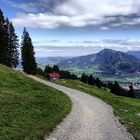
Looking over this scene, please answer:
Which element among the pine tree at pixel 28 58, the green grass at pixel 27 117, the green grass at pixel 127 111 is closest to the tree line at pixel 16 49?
the pine tree at pixel 28 58

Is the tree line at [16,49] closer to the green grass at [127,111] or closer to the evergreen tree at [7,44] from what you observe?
the evergreen tree at [7,44]

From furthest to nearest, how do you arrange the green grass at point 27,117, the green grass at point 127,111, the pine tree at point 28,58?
the pine tree at point 28,58
the green grass at point 127,111
the green grass at point 27,117

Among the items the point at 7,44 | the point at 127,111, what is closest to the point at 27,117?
the point at 127,111

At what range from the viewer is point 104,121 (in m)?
32.9

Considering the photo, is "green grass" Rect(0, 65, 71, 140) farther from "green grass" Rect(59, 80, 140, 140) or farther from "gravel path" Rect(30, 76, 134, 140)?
"green grass" Rect(59, 80, 140, 140)

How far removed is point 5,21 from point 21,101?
89.8 meters

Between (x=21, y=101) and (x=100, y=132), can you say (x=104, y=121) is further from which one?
(x=21, y=101)

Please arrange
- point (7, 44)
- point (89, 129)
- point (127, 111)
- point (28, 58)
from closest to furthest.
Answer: point (89, 129), point (127, 111), point (7, 44), point (28, 58)

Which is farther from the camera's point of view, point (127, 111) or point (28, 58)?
point (28, 58)

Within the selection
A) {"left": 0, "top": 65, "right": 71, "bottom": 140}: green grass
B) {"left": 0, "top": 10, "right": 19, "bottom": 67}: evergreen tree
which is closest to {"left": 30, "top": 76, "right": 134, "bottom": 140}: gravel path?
{"left": 0, "top": 65, "right": 71, "bottom": 140}: green grass

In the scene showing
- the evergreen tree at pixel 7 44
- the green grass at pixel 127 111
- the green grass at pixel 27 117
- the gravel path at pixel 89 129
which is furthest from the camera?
the evergreen tree at pixel 7 44

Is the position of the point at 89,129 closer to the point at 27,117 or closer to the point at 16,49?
the point at 27,117

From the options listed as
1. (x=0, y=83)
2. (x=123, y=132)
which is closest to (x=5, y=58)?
(x=0, y=83)

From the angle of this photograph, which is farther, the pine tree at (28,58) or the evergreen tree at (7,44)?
the pine tree at (28,58)
